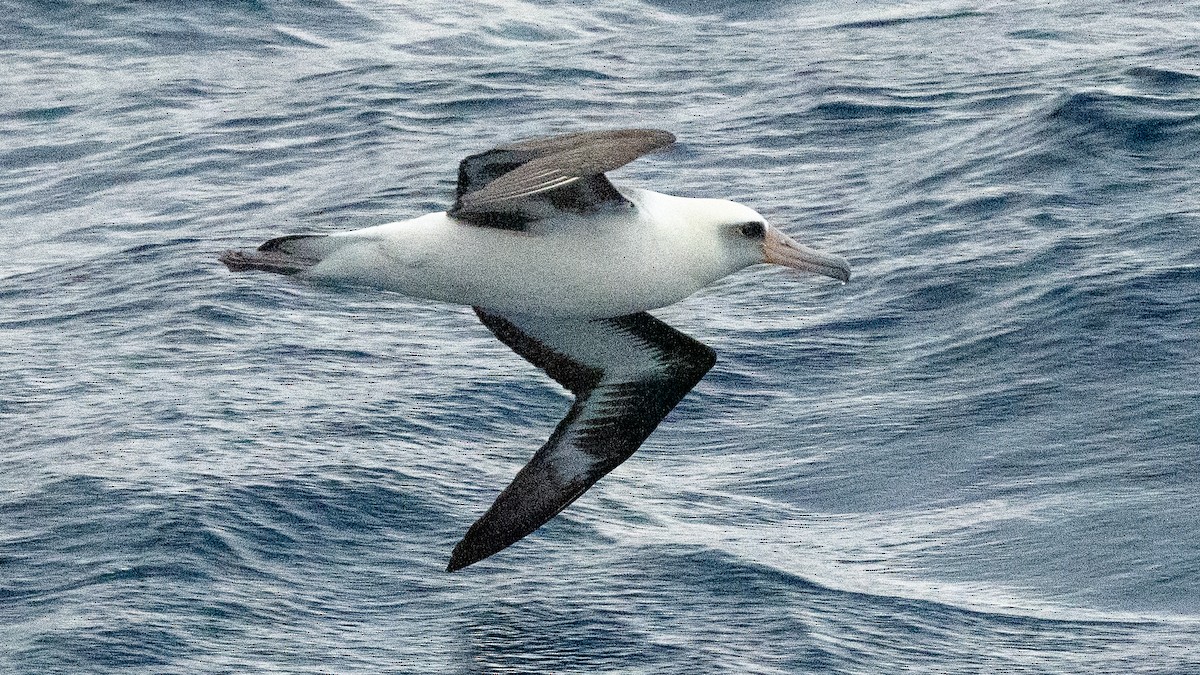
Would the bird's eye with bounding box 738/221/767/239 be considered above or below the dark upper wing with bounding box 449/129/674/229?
below

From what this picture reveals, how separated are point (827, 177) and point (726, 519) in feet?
22.5

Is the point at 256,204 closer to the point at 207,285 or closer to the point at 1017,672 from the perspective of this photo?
the point at 207,285

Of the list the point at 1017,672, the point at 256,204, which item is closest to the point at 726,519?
the point at 1017,672

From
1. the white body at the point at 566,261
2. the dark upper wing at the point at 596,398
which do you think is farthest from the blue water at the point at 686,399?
the white body at the point at 566,261

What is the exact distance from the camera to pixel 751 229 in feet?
32.1

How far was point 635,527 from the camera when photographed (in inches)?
452

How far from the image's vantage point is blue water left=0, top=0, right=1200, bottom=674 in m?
10.1

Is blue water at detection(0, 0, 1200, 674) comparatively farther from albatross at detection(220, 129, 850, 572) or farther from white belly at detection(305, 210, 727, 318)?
white belly at detection(305, 210, 727, 318)

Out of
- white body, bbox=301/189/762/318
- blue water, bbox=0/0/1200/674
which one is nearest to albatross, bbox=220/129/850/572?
white body, bbox=301/189/762/318

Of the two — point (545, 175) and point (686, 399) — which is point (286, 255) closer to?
point (545, 175)

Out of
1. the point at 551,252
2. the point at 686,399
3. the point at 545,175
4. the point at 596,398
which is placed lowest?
the point at 686,399

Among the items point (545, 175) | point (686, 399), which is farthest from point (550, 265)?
point (686, 399)

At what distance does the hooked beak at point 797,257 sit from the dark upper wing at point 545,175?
966 mm

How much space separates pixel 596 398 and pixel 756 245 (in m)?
1.61
